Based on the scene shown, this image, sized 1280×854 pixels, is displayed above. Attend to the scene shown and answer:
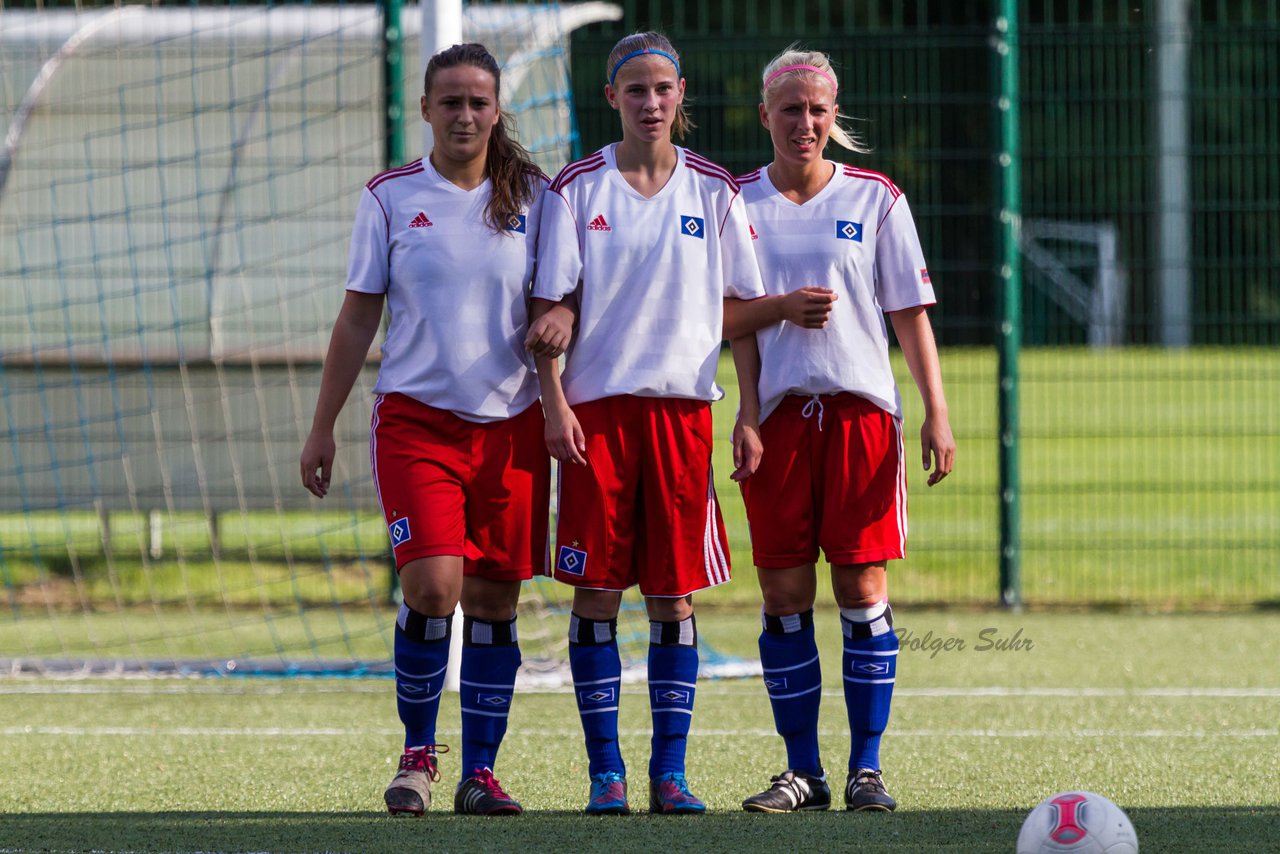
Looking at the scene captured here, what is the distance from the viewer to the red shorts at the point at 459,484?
3861 millimetres

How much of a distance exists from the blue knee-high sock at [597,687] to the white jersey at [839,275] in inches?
26.4

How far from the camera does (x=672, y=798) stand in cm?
390

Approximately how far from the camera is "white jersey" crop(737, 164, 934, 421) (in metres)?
4.01

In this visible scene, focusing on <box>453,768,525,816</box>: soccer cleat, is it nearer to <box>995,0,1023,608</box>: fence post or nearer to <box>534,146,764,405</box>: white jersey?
<box>534,146,764,405</box>: white jersey

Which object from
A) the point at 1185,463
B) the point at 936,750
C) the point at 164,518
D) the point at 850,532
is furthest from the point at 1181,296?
the point at 164,518

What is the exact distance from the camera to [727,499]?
1050 centimetres

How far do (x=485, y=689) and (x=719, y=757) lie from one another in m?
1.08

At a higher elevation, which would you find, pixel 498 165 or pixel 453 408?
pixel 498 165

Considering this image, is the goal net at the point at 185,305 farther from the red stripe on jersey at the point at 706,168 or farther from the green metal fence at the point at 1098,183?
the red stripe on jersey at the point at 706,168

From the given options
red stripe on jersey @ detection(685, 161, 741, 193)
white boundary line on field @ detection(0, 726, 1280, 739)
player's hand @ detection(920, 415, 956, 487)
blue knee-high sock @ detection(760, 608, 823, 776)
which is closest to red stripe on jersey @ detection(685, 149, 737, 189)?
red stripe on jersey @ detection(685, 161, 741, 193)

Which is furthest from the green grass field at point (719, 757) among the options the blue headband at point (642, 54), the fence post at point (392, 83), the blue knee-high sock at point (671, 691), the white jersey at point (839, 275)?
the fence post at point (392, 83)

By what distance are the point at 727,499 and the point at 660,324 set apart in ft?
21.8

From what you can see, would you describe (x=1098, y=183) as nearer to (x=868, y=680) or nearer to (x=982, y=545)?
(x=982, y=545)

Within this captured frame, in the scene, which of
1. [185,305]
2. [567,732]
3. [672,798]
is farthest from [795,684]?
[185,305]
